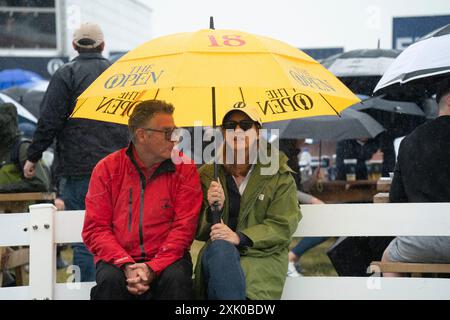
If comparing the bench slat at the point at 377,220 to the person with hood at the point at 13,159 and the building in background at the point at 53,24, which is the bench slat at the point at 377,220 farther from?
the building in background at the point at 53,24

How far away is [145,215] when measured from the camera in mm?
3826

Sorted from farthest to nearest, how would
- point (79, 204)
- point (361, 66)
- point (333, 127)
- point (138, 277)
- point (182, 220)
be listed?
point (361, 66) < point (333, 127) < point (79, 204) < point (182, 220) < point (138, 277)

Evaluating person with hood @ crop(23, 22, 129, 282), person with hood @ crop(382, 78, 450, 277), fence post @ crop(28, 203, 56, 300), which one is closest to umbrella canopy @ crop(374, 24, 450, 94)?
person with hood @ crop(382, 78, 450, 277)

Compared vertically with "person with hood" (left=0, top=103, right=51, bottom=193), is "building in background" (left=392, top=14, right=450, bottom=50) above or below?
above

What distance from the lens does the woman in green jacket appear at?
11.8ft

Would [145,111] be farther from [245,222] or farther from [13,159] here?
[13,159]

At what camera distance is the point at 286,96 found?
4488mm

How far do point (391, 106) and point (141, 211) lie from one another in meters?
5.85

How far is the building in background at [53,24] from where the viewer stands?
→ 2707 cm

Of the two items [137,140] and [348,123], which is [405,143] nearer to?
[137,140]

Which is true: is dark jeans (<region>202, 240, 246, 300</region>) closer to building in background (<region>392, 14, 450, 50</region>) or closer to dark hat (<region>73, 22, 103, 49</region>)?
dark hat (<region>73, 22, 103, 49</region>)

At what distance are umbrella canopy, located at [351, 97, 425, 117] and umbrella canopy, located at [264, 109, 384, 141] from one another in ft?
2.27

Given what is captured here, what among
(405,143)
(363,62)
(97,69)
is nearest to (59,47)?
(363,62)

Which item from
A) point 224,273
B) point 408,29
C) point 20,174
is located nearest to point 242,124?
point 224,273
